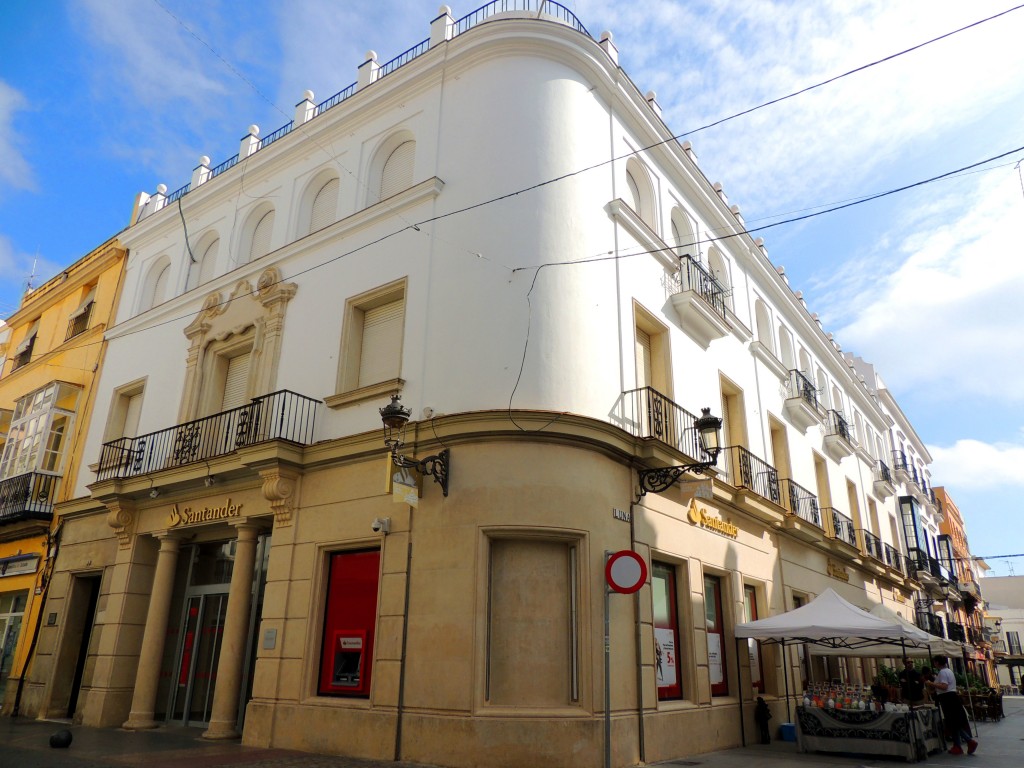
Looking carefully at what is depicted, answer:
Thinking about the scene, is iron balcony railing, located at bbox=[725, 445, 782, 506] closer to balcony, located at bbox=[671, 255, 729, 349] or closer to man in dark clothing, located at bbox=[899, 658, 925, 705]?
balcony, located at bbox=[671, 255, 729, 349]

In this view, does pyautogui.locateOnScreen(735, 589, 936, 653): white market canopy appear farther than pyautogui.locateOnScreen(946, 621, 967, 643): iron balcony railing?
No

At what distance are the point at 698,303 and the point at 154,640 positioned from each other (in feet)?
40.5

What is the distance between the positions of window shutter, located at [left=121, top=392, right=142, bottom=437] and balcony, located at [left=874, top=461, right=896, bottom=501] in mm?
25324

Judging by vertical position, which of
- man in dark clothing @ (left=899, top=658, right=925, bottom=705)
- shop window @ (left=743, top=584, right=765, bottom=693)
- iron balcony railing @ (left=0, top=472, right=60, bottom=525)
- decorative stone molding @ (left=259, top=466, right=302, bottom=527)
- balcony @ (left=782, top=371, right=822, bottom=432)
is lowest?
man in dark clothing @ (left=899, top=658, right=925, bottom=705)

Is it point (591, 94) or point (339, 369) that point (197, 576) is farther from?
point (591, 94)

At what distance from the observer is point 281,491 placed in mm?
12266

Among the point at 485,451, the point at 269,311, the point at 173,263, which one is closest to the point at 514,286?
the point at 485,451

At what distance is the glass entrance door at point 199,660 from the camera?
1387 cm

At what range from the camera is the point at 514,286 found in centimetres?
1155

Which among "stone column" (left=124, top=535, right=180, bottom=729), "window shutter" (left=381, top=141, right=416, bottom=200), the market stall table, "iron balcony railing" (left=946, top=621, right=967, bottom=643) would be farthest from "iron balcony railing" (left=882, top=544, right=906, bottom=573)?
"stone column" (left=124, top=535, right=180, bottom=729)

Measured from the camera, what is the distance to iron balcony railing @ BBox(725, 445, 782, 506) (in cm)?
1593

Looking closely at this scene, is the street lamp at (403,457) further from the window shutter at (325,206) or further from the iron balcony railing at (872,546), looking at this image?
the iron balcony railing at (872,546)

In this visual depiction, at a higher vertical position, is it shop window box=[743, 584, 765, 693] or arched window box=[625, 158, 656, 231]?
arched window box=[625, 158, 656, 231]

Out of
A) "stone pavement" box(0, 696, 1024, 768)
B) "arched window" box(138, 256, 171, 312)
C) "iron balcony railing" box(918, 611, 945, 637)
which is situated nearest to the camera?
"stone pavement" box(0, 696, 1024, 768)
